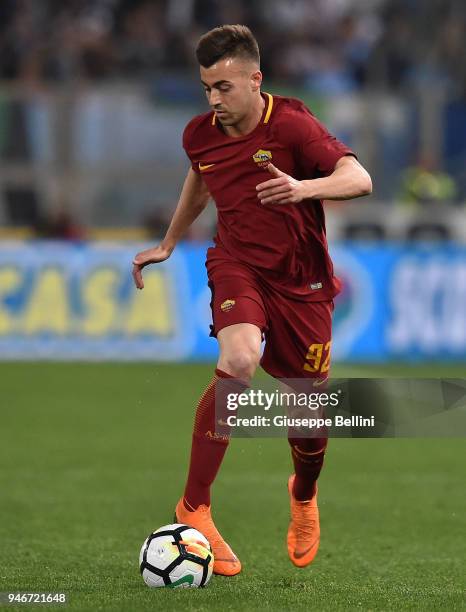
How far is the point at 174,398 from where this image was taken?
11.9m

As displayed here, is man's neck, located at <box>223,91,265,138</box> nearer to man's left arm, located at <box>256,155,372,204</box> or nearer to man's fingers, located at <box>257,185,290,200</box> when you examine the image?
man's left arm, located at <box>256,155,372,204</box>

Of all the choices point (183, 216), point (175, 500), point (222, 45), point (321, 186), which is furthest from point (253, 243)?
point (175, 500)

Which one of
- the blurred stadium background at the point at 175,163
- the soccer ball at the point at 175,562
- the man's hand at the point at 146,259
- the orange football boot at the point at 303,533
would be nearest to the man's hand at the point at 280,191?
the man's hand at the point at 146,259

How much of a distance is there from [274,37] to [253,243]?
1407 centimetres

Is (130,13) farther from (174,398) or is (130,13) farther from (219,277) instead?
(219,277)

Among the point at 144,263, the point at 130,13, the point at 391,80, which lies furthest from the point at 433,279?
the point at 144,263

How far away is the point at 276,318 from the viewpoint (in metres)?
5.46

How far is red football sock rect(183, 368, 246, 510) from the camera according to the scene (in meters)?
5.27

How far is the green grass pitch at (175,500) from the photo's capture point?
4950 mm

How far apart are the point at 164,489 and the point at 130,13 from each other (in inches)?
487

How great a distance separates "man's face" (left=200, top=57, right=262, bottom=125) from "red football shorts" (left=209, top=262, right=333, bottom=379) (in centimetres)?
67

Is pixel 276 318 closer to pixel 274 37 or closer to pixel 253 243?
pixel 253 243

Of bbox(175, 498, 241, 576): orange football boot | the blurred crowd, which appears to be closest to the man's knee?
bbox(175, 498, 241, 576): orange football boot

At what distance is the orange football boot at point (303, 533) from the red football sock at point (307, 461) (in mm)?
45
